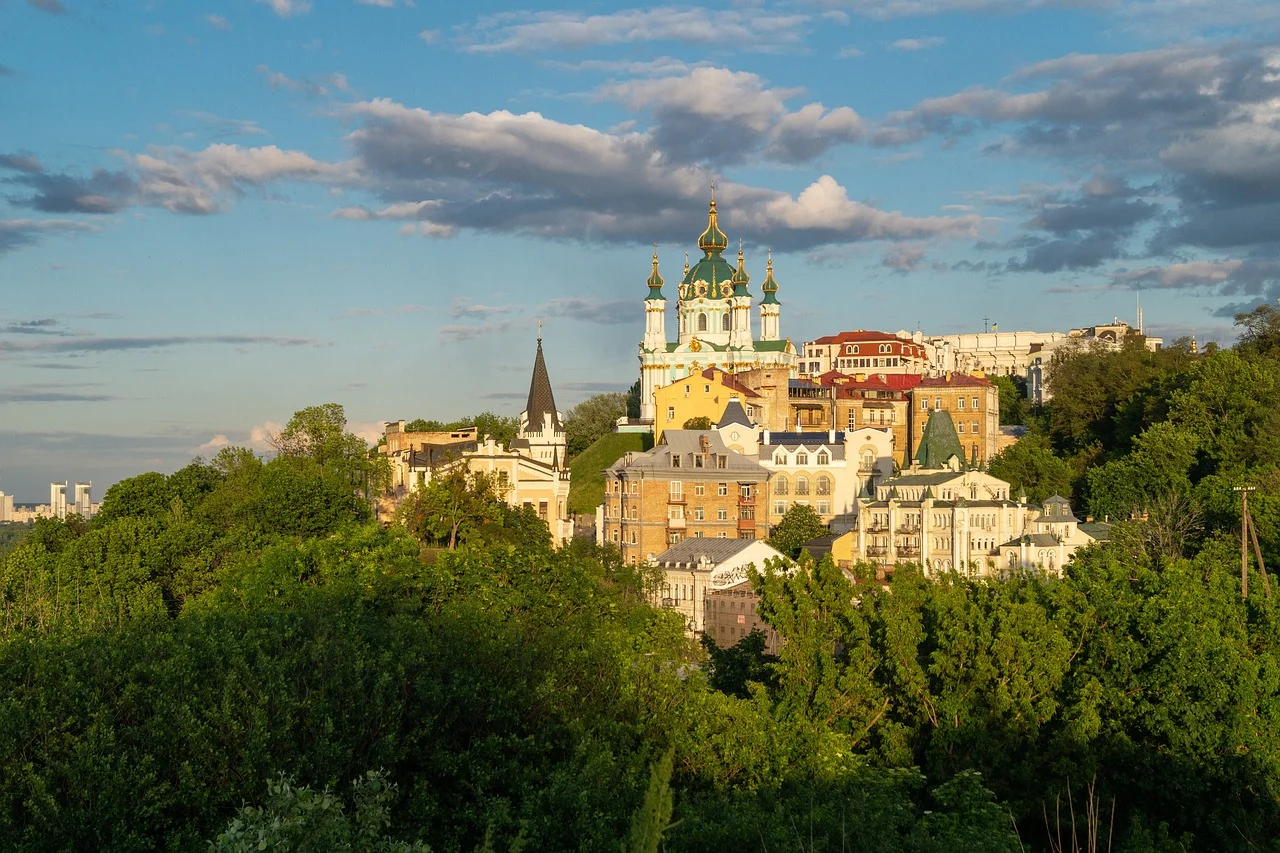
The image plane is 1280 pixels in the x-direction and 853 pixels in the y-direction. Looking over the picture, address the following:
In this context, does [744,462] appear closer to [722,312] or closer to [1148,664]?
[722,312]

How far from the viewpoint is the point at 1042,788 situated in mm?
35875

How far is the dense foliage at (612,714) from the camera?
25.8 metres

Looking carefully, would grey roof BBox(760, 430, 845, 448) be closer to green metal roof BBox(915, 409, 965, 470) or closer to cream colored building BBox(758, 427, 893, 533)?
cream colored building BBox(758, 427, 893, 533)

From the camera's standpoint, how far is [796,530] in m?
83.8

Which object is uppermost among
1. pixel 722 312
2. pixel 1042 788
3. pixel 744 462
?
pixel 722 312

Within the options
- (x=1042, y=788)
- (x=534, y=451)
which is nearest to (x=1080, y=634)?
(x=1042, y=788)

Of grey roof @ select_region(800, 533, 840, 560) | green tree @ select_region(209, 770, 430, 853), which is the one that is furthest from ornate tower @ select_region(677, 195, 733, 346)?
green tree @ select_region(209, 770, 430, 853)

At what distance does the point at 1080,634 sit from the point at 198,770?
2319cm

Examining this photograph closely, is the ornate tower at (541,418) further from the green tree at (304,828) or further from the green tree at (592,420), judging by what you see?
the green tree at (304,828)

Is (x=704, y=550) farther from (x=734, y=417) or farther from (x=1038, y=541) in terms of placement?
(x=734, y=417)

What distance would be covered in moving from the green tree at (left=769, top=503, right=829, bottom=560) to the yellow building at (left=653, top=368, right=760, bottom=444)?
54.8 ft

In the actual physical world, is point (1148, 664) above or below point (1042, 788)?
above

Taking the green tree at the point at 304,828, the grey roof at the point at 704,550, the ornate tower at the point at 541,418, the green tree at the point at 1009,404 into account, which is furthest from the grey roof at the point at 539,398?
the green tree at the point at 304,828

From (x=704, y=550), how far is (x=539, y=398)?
74.4ft
